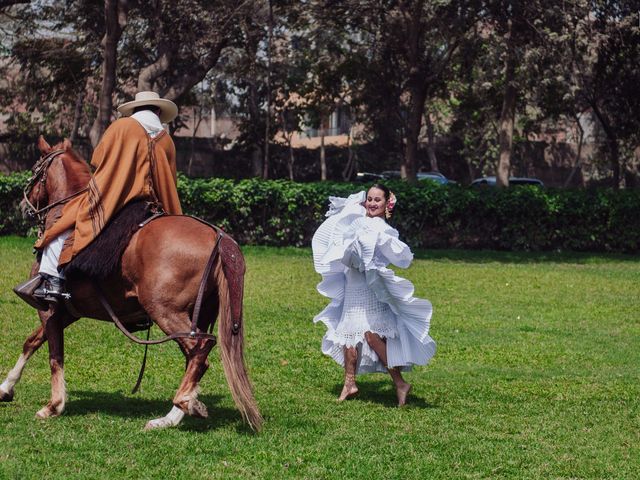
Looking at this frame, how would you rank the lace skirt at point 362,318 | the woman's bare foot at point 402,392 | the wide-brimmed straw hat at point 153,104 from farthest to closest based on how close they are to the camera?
the lace skirt at point 362,318 < the woman's bare foot at point 402,392 < the wide-brimmed straw hat at point 153,104

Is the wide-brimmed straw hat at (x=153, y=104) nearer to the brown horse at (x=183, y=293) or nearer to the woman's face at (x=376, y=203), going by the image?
the brown horse at (x=183, y=293)

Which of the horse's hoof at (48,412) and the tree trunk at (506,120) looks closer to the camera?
the horse's hoof at (48,412)

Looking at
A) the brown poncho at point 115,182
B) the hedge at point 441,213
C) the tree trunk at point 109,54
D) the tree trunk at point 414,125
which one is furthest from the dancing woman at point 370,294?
the tree trunk at point 414,125

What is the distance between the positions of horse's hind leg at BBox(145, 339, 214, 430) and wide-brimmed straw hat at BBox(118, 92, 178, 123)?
1.95 m

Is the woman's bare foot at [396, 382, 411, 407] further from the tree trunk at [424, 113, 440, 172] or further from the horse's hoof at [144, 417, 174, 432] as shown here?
the tree trunk at [424, 113, 440, 172]

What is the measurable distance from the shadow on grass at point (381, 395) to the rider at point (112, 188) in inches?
99.7

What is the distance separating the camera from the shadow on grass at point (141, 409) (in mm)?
7759

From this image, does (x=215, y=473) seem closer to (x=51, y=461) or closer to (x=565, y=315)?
(x=51, y=461)

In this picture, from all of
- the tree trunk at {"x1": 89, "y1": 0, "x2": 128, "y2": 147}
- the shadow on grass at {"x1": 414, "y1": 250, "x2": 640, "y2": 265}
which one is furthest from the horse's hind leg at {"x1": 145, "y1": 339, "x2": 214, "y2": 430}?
the tree trunk at {"x1": 89, "y1": 0, "x2": 128, "y2": 147}

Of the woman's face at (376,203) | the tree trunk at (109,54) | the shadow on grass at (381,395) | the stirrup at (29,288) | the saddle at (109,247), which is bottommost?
the shadow on grass at (381,395)

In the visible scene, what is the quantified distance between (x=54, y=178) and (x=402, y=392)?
338 centimetres

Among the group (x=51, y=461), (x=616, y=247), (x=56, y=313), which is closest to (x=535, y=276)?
(x=616, y=247)

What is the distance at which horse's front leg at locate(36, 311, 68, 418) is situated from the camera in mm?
7770

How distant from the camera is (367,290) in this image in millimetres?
8961
